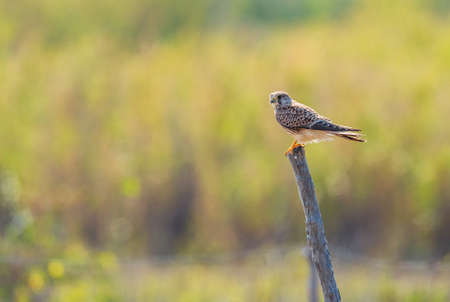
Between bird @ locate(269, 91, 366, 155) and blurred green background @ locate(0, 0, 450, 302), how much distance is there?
2826mm

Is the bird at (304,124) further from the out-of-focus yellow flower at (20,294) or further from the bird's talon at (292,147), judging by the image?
the out-of-focus yellow flower at (20,294)

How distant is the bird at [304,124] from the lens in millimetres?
4527

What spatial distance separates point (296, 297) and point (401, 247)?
1.89 m

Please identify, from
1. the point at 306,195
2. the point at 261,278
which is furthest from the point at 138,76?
the point at 306,195

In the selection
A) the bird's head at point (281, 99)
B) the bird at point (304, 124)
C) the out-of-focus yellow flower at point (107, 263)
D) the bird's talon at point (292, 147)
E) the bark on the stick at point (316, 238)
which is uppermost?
the bird's head at point (281, 99)

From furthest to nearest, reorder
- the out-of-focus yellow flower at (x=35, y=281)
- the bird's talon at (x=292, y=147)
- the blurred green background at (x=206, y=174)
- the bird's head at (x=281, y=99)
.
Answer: the blurred green background at (x=206, y=174) < the out-of-focus yellow flower at (x=35, y=281) < the bird's head at (x=281, y=99) < the bird's talon at (x=292, y=147)

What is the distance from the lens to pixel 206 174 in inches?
379

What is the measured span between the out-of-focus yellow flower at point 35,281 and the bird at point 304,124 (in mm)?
2690

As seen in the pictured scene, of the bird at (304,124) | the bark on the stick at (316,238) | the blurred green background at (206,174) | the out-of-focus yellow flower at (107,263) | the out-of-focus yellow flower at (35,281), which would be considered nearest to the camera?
the bark on the stick at (316,238)

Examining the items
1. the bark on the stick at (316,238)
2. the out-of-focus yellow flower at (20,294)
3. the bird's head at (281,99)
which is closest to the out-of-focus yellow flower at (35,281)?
the out-of-focus yellow flower at (20,294)

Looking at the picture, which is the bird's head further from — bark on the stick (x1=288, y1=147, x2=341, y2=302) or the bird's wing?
bark on the stick (x1=288, y1=147, x2=341, y2=302)

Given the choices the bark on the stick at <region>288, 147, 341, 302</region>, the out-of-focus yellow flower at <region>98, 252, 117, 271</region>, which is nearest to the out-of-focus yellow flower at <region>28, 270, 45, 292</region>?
the out-of-focus yellow flower at <region>98, 252, 117, 271</region>

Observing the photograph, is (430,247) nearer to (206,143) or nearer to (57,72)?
(206,143)

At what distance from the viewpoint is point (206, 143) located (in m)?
9.95
